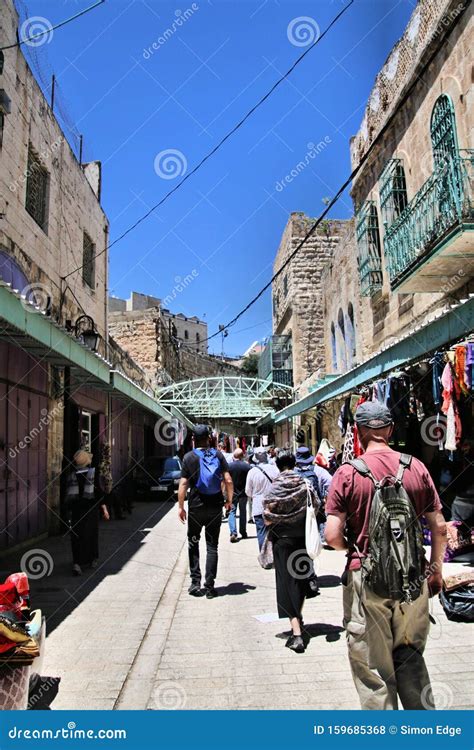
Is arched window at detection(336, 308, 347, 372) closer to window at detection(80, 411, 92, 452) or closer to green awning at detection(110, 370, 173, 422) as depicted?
green awning at detection(110, 370, 173, 422)

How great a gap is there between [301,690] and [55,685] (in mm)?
1592

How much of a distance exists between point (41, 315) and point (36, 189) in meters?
6.27

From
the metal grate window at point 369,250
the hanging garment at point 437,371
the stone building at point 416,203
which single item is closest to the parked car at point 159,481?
the stone building at point 416,203

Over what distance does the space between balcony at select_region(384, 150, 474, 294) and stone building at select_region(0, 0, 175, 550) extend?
508 centimetres

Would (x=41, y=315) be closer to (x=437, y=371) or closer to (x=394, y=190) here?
(x=437, y=371)

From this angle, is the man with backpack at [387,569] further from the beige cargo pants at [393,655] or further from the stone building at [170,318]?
the stone building at [170,318]

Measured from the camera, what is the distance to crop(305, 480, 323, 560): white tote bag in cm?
475

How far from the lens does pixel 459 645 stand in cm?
463

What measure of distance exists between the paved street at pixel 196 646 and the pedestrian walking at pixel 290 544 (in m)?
0.33

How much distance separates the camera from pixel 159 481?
1898 cm

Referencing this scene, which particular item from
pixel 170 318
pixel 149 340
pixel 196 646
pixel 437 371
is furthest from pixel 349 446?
pixel 170 318

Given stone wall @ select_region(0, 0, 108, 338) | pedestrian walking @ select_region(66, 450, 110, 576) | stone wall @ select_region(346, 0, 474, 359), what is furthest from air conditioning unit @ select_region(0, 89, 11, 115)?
stone wall @ select_region(346, 0, 474, 359)

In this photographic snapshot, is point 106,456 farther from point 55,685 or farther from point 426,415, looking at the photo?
point 55,685

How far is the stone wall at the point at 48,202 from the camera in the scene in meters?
9.62
